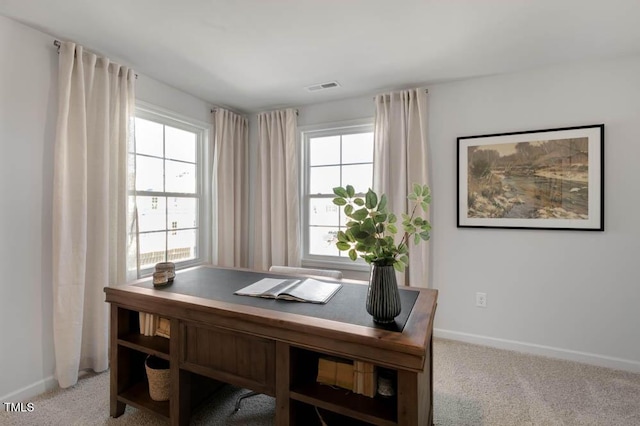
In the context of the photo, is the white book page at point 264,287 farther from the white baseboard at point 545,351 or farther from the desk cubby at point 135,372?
the white baseboard at point 545,351

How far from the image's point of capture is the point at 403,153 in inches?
110

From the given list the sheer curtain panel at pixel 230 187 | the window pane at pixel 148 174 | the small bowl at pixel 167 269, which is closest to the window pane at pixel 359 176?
the sheer curtain panel at pixel 230 187

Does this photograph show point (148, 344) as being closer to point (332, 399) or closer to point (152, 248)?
point (332, 399)

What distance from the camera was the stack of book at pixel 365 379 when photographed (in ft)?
4.08

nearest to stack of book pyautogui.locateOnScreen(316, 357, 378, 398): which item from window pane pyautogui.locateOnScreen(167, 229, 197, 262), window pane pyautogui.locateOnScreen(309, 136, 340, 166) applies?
window pane pyautogui.locateOnScreen(167, 229, 197, 262)

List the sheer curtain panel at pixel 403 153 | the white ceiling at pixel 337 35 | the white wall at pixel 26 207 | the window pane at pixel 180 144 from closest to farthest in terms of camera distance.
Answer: the white ceiling at pixel 337 35 → the white wall at pixel 26 207 → the sheer curtain panel at pixel 403 153 → the window pane at pixel 180 144

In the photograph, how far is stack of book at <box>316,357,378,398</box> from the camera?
4.09 feet

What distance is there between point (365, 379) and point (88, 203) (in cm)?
226

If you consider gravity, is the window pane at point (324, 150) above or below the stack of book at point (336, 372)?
above

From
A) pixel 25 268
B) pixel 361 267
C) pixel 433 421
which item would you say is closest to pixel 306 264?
pixel 361 267

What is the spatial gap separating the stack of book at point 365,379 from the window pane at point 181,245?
7.62ft

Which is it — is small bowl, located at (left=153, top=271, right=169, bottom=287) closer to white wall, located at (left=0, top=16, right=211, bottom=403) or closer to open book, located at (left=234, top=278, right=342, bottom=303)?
open book, located at (left=234, top=278, right=342, bottom=303)

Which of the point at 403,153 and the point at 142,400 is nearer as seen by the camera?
the point at 142,400

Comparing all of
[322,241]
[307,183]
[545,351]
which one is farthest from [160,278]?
[545,351]
